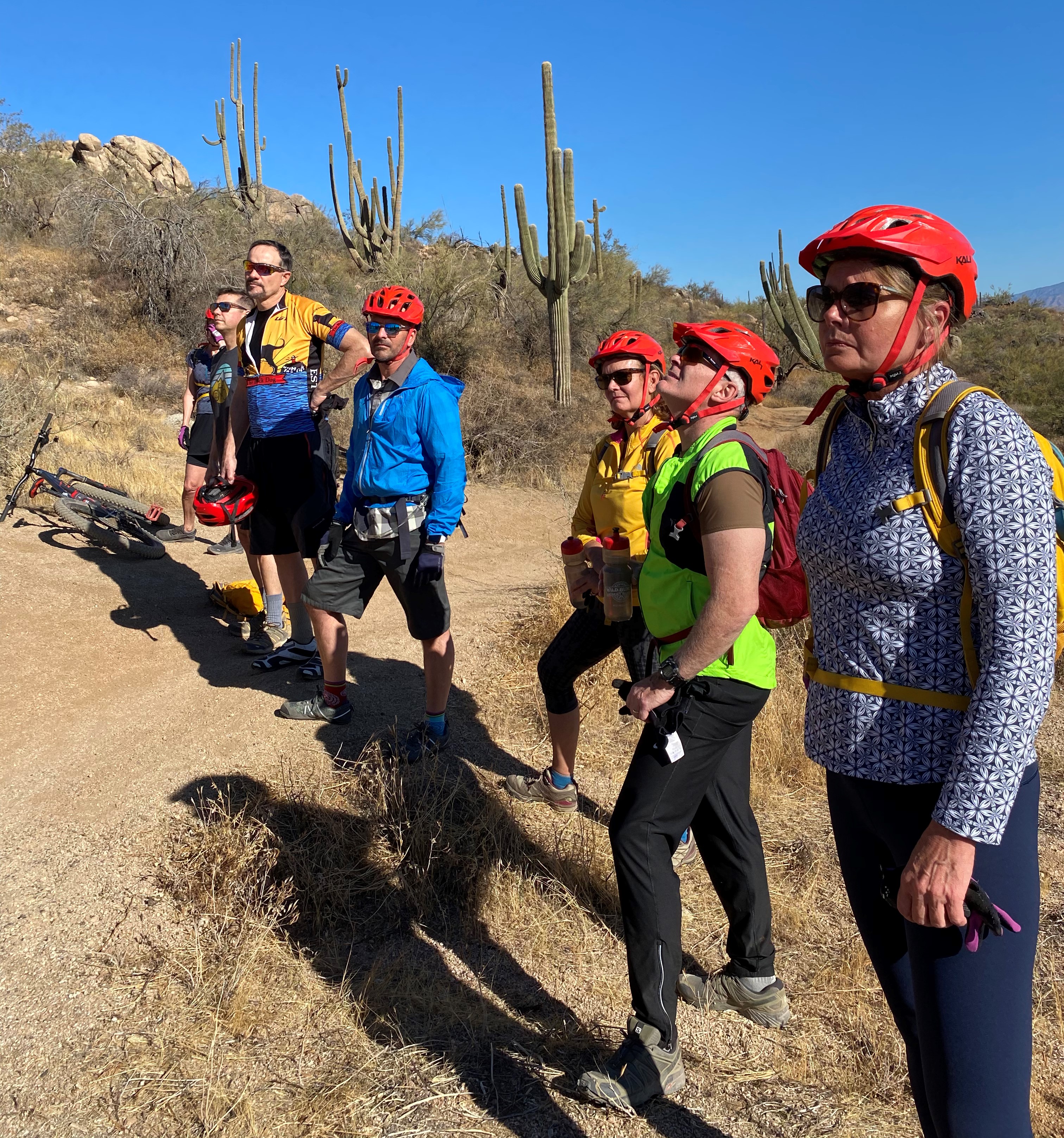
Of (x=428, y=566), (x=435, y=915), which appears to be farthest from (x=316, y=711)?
(x=435, y=915)

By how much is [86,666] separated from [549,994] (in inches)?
137

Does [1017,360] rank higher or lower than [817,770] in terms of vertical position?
higher

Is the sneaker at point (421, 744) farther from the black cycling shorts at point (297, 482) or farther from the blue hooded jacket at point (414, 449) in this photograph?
the black cycling shorts at point (297, 482)

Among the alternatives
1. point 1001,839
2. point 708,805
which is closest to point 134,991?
point 708,805

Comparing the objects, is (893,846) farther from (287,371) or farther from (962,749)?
(287,371)

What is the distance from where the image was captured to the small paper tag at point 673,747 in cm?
226

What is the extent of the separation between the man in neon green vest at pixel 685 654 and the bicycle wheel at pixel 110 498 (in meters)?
5.91

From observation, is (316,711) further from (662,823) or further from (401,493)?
(662,823)

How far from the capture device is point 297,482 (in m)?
4.81

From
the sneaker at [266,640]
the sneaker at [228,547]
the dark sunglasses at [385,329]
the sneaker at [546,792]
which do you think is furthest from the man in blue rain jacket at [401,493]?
the sneaker at [228,547]

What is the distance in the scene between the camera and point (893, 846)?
5.35 feet

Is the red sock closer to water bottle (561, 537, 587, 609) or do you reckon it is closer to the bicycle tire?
water bottle (561, 537, 587, 609)

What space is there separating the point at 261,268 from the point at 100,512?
10.9 feet

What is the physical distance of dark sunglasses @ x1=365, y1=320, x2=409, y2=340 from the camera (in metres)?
3.85
